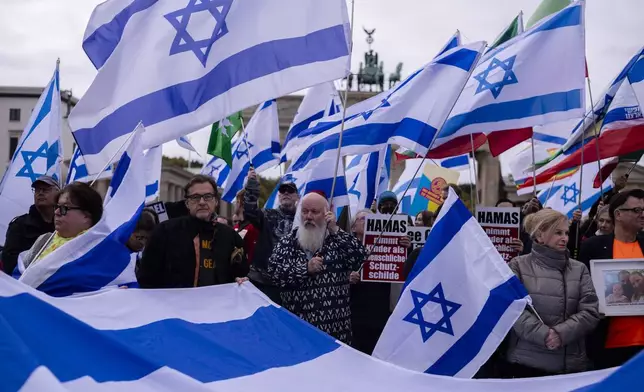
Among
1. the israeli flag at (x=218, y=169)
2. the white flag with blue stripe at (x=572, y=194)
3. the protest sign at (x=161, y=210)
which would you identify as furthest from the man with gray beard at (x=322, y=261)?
the israeli flag at (x=218, y=169)

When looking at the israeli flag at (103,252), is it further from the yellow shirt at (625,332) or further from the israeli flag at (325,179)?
the israeli flag at (325,179)

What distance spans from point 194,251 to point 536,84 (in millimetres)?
3810

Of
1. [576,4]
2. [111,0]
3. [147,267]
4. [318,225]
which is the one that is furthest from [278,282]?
[576,4]

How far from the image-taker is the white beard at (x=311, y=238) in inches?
242

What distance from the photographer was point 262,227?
24.0 feet

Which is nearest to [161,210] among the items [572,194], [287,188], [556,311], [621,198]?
[287,188]

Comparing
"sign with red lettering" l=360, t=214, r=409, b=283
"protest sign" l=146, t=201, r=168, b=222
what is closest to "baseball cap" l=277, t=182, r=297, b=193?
"sign with red lettering" l=360, t=214, r=409, b=283

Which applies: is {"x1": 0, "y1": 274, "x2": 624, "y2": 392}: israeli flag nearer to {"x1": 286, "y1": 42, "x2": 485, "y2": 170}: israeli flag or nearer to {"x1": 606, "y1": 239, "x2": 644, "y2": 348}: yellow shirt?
{"x1": 606, "y1": 239, "x2": 644, "y2": 348}: yellow shirt

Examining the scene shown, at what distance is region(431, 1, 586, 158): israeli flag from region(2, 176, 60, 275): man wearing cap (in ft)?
11.2

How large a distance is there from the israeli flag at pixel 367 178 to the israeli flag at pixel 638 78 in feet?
7.48

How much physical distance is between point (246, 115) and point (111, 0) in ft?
132

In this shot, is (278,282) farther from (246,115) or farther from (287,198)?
(246,115)

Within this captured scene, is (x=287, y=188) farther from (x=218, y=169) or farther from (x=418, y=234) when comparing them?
(x=218, y=169)

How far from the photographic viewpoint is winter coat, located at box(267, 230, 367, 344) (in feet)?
19.9
